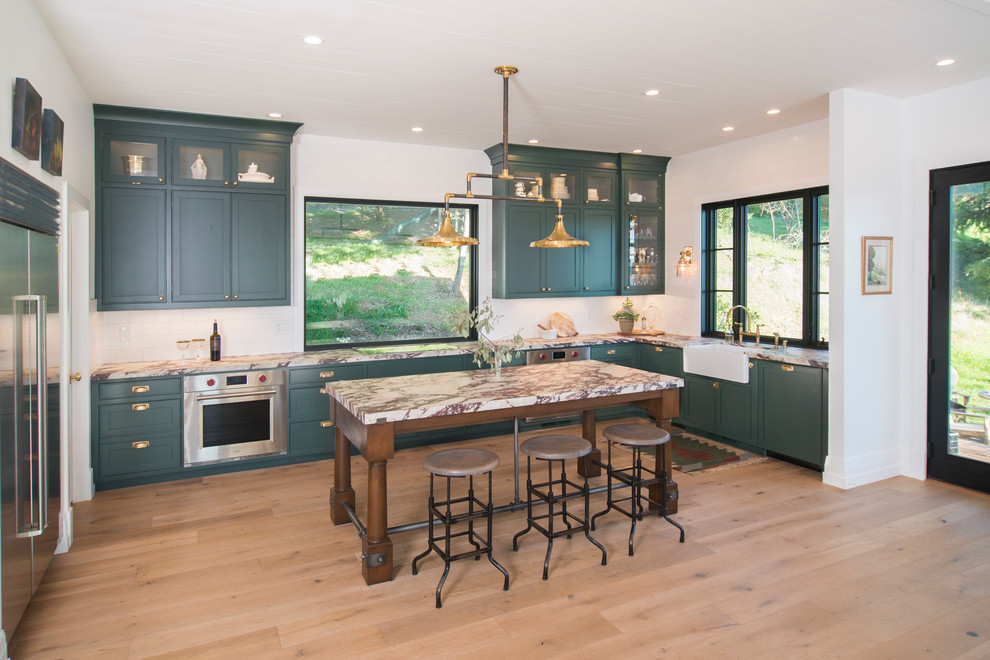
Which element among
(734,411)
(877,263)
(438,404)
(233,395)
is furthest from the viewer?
(734,411)

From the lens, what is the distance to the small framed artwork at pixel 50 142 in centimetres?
330

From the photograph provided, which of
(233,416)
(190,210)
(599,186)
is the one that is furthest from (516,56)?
(233,416)

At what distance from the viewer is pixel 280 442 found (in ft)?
17.1

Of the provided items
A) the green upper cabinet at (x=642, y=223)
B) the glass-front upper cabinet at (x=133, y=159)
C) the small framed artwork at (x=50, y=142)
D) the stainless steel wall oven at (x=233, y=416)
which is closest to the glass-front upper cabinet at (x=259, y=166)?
the glass-front upper cabinet at (x=133, y=159)

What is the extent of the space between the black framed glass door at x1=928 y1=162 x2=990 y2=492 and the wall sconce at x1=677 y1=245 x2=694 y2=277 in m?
2.33

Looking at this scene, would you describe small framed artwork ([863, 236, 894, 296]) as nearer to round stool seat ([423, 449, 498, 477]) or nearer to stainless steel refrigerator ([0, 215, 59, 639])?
round stool seat ([423, 449, 498, 477])

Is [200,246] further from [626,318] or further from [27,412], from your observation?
[626,318]

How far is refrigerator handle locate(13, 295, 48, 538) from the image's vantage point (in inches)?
107

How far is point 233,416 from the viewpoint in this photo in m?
5.01

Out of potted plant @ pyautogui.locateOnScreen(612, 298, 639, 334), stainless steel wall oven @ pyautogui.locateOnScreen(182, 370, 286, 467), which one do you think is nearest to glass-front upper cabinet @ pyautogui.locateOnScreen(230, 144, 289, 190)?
stainless steel wall oven @ pyautogui.locateOnScreen(182, 370, 286, 467)

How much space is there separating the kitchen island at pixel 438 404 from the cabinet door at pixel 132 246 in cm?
220

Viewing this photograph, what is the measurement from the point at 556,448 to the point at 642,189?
4287mm

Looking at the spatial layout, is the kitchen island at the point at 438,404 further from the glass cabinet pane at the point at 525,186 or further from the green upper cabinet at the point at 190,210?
the glass cabinet pane at the point at 525,186

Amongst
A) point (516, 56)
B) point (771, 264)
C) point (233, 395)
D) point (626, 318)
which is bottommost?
point (233, 395)
